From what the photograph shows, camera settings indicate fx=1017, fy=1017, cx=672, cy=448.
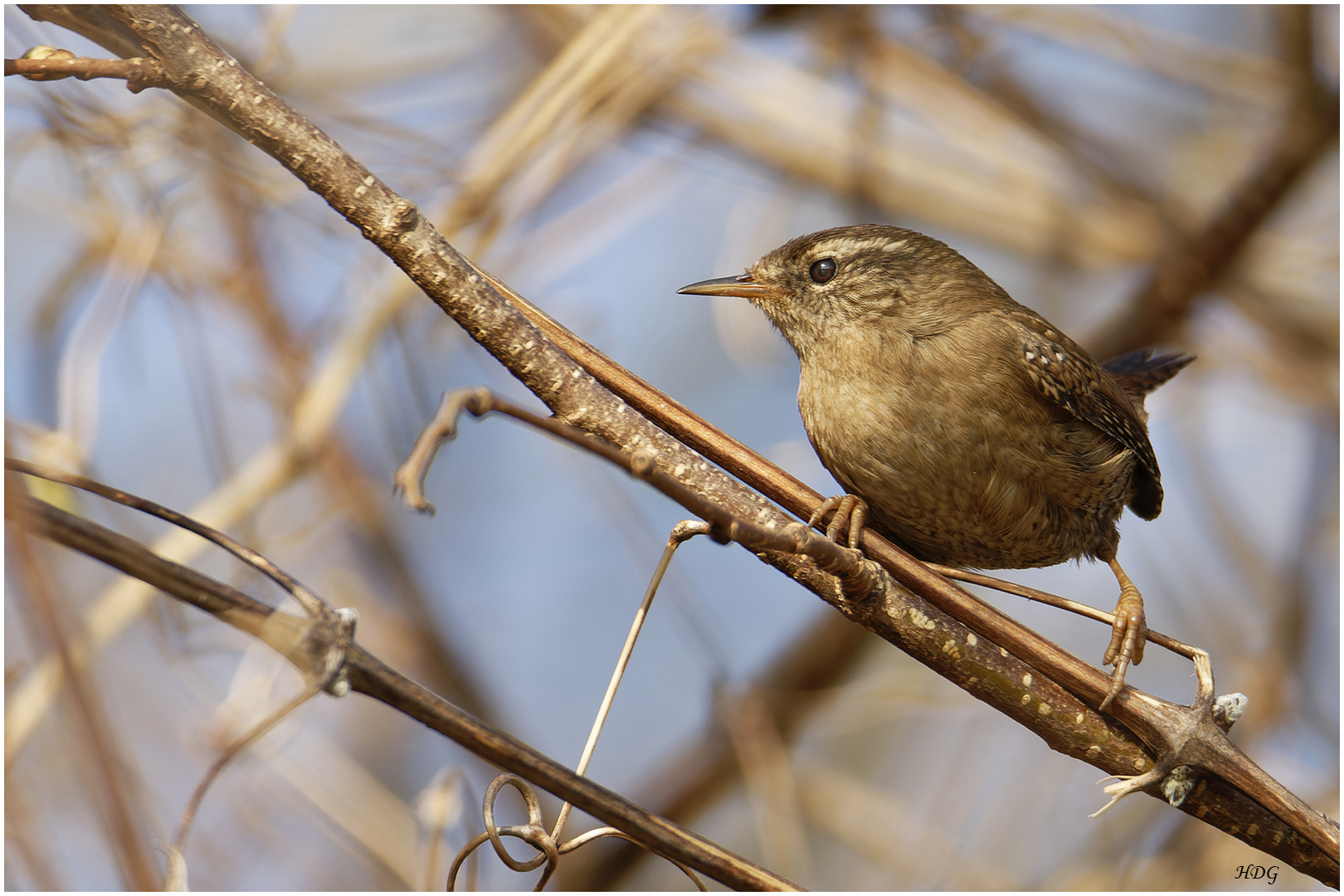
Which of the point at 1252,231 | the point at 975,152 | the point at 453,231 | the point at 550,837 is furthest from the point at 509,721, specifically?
the point at 1252,231

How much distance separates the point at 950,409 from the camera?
8.57 ft

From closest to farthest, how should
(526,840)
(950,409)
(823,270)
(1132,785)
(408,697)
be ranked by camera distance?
(408,697) < (526,840) < (1132,785) < (950,409) < (823,270)

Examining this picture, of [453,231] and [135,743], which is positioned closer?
[453,231]

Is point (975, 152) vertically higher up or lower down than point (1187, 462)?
higher up

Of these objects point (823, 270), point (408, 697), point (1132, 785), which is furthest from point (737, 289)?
point (408, 697)

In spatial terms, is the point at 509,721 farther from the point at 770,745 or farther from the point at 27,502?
the point at 27,502

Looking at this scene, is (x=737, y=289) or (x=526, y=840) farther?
(x=737, y=289)

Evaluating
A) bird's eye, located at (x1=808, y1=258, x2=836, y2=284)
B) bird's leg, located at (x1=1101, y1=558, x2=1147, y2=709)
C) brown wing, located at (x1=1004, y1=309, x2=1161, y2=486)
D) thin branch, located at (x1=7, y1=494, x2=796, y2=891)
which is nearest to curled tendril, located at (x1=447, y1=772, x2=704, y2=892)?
thin branch, located at (x1=7, y1=494, x2=796, y2=891)

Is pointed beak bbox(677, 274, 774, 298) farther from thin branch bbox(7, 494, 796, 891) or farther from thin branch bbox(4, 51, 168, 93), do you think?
thin branch bbox(7, 494, 796, 891)

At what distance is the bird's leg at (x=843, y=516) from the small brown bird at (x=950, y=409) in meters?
0.01

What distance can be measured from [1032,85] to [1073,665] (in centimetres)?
385

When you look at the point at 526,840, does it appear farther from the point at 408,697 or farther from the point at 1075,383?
the point at 1075,383

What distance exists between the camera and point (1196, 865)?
3.59m

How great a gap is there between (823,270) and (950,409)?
732 millimetres
